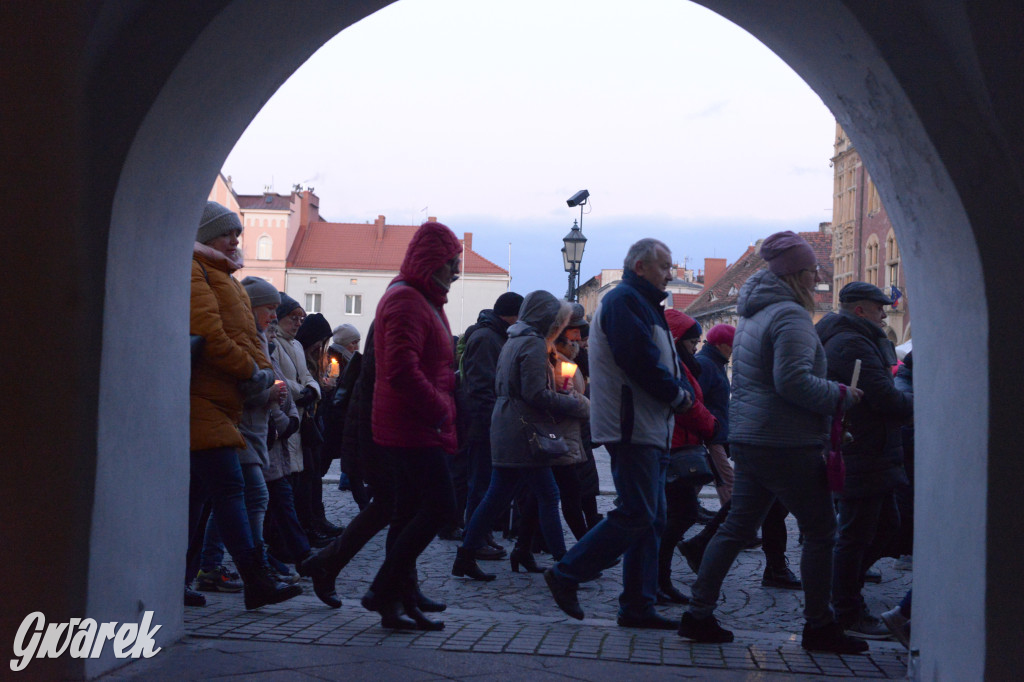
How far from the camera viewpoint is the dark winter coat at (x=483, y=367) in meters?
8.88

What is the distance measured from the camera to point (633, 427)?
572 centimetres

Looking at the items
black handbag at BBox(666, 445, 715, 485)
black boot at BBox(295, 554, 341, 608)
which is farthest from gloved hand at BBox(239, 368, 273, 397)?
black handbag at BBox(666, 445, 715, 485)

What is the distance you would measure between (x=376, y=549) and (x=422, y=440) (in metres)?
3.31

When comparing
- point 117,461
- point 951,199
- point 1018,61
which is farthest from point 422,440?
point 1018,61

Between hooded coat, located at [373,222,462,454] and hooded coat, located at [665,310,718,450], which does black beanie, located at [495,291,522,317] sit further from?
hooded coat, located at [373,222,462,454]

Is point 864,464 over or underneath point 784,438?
underneath

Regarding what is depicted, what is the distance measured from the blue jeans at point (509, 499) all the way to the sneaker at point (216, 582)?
4.96 feet

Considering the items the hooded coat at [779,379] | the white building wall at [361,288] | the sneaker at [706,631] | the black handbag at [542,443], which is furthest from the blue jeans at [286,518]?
the white building wall at [361,288]

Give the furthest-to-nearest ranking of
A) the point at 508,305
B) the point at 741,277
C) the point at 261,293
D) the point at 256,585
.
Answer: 1. the point at 741,277
2. the point at 508,305
3. the point at 261,293
4. the point at 256,585

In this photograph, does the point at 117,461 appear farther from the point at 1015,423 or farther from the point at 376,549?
the point at 376,549

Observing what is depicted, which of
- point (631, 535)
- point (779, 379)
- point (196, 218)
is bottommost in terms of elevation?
point (631, 535)

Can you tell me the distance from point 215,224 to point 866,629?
414 cm

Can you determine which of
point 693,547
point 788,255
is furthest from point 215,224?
point 693,547

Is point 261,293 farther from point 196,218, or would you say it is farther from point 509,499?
point 509,499
